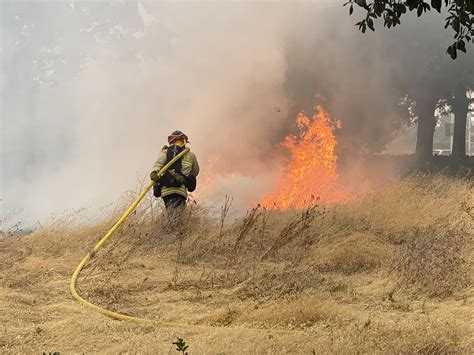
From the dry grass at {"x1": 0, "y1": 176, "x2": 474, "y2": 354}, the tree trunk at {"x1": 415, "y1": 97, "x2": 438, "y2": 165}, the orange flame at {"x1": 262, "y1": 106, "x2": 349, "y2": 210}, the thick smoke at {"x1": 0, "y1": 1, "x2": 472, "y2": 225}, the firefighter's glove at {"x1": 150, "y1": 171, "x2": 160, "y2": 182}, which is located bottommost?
the dry grass at {"x1": 0, "y1": 176, "x2": 474, "y2": 354}

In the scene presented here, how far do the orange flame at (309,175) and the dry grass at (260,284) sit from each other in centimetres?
208

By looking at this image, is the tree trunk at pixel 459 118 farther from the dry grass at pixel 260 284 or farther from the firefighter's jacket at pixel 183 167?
the firefighter's jacket at pixel 183 167

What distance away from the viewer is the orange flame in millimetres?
11414

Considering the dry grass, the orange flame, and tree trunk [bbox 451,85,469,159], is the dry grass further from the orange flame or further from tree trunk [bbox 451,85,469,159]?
tree trunk [bbox 451,85,469,159]

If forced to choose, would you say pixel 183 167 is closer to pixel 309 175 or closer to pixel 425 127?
pixel 309 175

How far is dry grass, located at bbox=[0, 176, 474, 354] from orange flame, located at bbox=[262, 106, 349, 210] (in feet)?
6.82

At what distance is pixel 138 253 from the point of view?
23.3 feet

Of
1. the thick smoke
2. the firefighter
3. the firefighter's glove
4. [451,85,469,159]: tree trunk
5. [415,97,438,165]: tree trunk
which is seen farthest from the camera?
[451,85,469,159]: tree trunk

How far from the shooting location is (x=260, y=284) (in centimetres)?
552

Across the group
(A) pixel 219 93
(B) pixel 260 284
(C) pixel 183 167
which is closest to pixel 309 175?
(A) pixel 219 93

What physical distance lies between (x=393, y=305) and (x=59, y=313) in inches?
119

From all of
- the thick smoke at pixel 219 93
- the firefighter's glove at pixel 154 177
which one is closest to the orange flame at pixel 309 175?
the thick smoke at pixel 219 93

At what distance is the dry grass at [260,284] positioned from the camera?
12.6 ft

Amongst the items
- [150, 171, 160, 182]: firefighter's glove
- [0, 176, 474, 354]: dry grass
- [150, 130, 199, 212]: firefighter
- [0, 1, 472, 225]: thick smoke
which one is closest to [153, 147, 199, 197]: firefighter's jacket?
[150, 130, 199, 212]: firefighter
